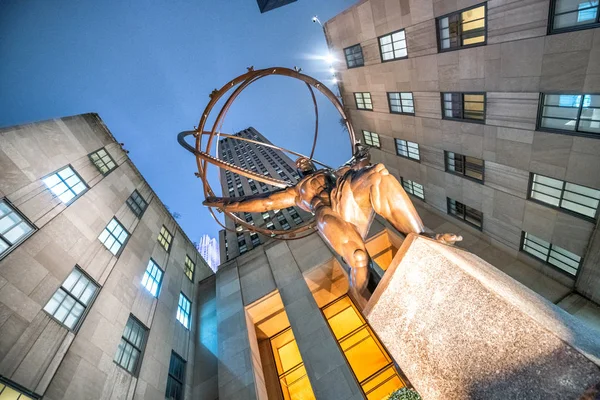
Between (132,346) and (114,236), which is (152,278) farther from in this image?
(132,346)

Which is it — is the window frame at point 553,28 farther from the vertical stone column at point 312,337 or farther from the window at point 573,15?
the vertical stone column at point 312,337

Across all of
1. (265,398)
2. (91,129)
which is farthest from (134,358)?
(91,129)

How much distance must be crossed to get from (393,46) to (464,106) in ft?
15.2

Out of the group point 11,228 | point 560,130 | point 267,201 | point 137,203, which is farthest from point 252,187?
point 560,130


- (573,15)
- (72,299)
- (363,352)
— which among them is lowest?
(363,352)

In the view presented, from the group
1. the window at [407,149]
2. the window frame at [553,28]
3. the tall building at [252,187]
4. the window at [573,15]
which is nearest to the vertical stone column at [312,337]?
the tall building at [252,187]

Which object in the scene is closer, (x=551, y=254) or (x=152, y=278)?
(x=551, y=254)

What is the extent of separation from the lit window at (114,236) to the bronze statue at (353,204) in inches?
301

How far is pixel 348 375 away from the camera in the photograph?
386 inches

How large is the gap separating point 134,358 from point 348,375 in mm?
8022

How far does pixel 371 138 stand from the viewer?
18.2m

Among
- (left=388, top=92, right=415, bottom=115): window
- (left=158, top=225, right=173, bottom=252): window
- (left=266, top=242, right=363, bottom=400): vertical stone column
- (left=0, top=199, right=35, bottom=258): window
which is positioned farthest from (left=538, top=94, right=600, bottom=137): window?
(left=158, top=225, right=173, bottom=252): window

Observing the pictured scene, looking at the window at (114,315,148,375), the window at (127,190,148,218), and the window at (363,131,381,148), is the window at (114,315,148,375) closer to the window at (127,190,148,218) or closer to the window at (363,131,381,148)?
the window at (127,190,148,218)

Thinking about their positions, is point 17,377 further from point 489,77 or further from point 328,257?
point 489,77
